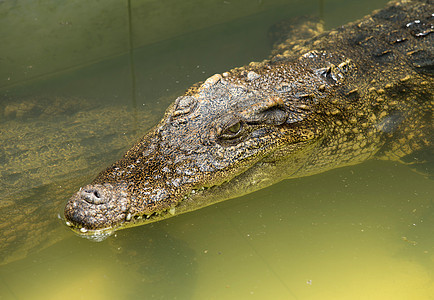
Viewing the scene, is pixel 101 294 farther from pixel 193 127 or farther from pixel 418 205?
pixel 418 205

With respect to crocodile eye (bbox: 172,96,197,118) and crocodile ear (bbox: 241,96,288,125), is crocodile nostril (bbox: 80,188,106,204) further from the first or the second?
crocodile ear (bbox: 241,96,288,125)

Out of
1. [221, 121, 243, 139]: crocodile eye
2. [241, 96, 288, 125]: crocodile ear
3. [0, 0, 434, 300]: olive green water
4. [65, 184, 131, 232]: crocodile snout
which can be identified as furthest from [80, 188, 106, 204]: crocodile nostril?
[241, 96, 288, 125]: crocodile ear

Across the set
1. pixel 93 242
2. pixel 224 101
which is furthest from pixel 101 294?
pixel 224 101

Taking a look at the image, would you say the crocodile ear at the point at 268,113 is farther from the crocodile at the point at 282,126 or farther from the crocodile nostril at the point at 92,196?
the crocodile nostril at the point at 92,196

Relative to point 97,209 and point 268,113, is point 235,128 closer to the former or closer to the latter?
point 268,113

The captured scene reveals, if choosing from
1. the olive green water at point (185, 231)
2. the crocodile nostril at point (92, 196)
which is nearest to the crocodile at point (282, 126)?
the crocodile nostril at point (92, 196)

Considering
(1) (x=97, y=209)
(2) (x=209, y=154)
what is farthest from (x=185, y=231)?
(1) (x=97, y=209)
